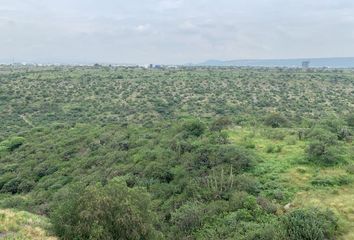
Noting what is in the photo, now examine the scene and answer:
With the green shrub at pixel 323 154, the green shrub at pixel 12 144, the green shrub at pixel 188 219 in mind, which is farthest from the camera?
the green shrub at pixel 12 144

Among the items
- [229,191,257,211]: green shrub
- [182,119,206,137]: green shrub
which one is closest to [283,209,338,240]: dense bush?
[229,191,257,211]: green shrub

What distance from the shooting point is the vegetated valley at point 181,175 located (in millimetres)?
18031

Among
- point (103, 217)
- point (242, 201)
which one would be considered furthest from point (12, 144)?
point (103, 217)

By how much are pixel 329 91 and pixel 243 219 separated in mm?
74982

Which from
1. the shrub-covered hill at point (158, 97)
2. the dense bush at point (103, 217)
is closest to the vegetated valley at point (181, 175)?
the dense bush at point (103, 217)

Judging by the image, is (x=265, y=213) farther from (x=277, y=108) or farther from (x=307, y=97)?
(x=307, y=97)

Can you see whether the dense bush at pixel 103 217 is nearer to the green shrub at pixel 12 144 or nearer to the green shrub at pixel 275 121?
the green shrub at pixel 275 121

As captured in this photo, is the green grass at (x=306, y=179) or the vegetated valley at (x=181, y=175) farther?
the green grass at (x=306, y=179)

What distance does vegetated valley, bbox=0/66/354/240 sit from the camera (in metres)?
18.0

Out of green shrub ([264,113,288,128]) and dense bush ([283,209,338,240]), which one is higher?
dense bush ([283,209,338,240])

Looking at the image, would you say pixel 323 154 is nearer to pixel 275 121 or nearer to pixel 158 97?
pixel 275 121

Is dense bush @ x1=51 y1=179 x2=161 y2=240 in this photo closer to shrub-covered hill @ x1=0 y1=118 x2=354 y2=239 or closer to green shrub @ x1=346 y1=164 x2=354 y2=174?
shrub-covered hill @ x1=0 y1=118 x2=354 y2=239

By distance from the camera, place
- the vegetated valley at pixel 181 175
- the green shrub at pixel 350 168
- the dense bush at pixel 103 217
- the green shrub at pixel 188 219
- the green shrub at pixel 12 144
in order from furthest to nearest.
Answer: the green shrub at pixel 12 144 < the green shrub at pixel 350 168 < the green shrub at pixel 188 219 < the vegetated valley at pixel 181 175 < the dense bush at pixel 103 217

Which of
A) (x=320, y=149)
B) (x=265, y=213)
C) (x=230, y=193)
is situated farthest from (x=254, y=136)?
(x=265, y=213)
